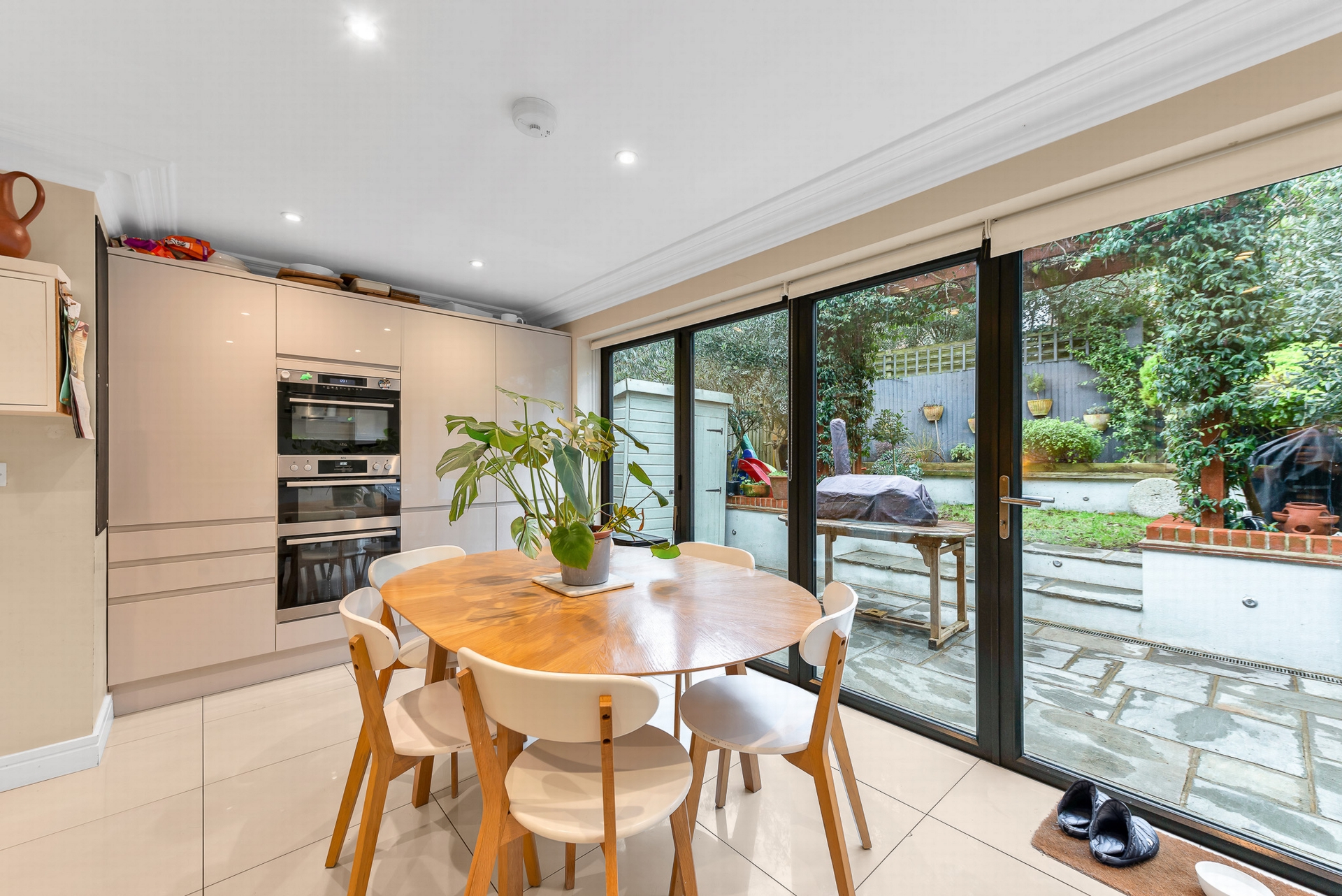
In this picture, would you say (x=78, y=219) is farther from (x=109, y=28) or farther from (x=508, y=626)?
(x=508, y=626)

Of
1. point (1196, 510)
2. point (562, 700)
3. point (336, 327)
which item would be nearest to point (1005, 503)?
point (1196, 510)

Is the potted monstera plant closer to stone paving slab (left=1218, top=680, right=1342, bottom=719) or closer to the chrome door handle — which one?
the chrome door handle

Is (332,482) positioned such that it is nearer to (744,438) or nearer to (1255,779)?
(744,438)

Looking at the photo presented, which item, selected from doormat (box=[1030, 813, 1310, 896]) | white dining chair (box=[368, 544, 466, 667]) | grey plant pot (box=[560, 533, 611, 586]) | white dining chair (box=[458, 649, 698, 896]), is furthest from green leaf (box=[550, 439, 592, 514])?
doormat (box=[1030, 813, 1310, 896])

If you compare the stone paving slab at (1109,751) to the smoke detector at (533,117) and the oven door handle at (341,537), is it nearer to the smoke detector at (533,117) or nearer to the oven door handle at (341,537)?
the smoke detector at (533,117)

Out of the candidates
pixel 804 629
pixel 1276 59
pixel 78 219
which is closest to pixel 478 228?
pixel 78 219

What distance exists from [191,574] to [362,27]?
2.59 metres

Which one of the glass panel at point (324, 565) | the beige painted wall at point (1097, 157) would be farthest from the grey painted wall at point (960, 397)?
the glass panel at point (324, 565)

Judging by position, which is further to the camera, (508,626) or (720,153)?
(720,153)

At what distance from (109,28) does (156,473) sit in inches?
73.8

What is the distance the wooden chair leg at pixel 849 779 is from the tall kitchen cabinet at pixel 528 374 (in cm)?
266

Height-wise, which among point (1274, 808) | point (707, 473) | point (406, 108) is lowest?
point (1274, 808)

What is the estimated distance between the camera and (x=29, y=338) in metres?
1.87

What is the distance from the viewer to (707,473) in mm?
3406
